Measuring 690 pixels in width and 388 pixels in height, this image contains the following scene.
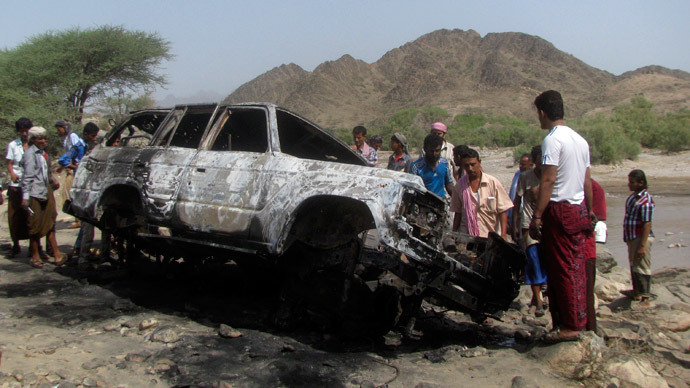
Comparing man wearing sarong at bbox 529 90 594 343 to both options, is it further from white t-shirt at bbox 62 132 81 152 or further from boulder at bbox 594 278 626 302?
white t-shirt at bbox 62 132 81 152

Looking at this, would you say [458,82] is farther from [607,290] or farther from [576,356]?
[576,356]

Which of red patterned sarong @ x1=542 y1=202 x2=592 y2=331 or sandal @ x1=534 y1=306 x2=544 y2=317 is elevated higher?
red patterned sarong @ x1=542 y1=202 x2=592 y2=331

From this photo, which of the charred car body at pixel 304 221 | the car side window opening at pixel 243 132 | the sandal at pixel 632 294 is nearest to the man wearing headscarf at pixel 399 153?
the charred car body at pixel 304 221

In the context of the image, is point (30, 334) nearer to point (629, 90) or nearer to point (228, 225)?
point (228, 225)

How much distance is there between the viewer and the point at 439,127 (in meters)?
6.74

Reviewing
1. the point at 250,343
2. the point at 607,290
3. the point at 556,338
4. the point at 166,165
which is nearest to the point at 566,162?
the point at 556,338

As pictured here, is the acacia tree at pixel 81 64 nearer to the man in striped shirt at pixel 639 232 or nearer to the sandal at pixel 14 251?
the sandal at pixel 14 251

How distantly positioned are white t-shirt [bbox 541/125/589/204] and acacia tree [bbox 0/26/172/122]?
23.1 meters

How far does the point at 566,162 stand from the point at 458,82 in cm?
6993

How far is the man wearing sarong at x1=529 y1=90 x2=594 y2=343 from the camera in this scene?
13.8ft

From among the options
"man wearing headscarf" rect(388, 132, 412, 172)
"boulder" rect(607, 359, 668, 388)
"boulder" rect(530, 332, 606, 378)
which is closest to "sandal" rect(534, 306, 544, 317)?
"boulder" rect(530, 332, 606, 378)

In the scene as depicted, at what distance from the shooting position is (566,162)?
424 cm

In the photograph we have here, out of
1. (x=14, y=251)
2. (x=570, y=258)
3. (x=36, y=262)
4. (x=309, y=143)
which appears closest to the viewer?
(x=570, y=258)

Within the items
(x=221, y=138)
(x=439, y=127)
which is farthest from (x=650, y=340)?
(x=221, y=138)
